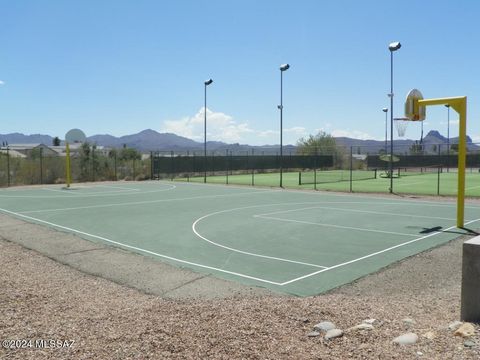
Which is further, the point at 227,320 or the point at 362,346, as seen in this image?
the point at 227,320

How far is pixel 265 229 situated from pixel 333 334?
8.52 metres

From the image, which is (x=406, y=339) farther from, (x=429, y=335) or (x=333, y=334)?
(x=333, y=334)

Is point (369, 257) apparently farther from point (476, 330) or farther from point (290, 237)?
point (476, 330)

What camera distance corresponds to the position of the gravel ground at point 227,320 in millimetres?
4676

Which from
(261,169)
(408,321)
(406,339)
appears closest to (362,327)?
(406,339)

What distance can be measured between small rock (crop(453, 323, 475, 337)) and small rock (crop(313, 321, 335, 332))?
129cm

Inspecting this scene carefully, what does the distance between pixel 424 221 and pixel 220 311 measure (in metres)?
11.2

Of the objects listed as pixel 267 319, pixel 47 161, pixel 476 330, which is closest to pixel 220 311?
pixel 267 319

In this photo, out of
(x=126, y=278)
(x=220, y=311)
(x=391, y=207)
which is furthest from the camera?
(x=391, y=207)

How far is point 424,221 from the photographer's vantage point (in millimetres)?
15297

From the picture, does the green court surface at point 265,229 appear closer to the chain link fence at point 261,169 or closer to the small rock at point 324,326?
the small rock at point 324,326

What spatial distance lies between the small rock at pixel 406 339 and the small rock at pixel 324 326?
76 centimetres

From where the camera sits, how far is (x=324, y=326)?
5.38 meters

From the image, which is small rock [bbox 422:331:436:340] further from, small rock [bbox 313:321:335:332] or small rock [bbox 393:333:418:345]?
small rock [bbox 313:321:335:332]
